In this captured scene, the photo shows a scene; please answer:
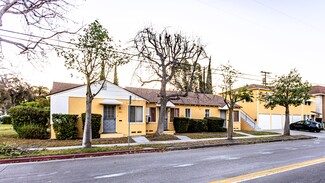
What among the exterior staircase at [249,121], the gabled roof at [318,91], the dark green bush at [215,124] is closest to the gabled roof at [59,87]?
the dark green bush at [215,124]

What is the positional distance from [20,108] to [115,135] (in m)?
6.86

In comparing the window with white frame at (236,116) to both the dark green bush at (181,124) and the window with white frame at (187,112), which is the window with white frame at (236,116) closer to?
the window with white frame at (187,112)

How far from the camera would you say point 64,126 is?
1788 cm

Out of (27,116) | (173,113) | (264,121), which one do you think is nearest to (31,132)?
(27,116)

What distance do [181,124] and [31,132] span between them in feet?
42.3

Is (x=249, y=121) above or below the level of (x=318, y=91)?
below

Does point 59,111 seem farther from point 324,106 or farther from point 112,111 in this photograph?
point 324,106

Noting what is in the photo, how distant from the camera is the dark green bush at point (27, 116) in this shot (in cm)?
1806

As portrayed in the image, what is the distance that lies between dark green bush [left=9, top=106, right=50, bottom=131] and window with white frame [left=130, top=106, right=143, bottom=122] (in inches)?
254

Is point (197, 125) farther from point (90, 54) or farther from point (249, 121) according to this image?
point (90, 54)

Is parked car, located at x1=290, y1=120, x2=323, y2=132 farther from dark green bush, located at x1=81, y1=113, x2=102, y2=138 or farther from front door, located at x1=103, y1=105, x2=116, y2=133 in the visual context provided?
dark green bush, located at x1=81, y1=113, x2=102, y2=138

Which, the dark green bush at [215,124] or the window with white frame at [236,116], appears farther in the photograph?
the window with white frame at [236,116]

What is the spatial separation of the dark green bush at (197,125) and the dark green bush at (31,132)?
13484 mm

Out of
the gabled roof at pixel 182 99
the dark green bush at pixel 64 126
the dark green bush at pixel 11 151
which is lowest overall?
the dark green bush at pixel 11 151
